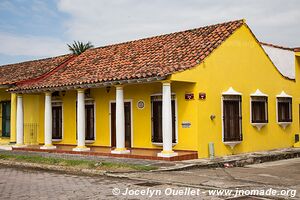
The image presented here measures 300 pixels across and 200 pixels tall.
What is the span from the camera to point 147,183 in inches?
361

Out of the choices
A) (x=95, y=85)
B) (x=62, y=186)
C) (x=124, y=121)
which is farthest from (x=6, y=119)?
(x=62, y=186)

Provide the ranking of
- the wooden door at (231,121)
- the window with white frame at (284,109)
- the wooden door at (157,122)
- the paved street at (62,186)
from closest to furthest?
the paved street at (62,186) < the wooden door at (231,121) < the wooden door at (157,122) < the window with white frame at (284,109)

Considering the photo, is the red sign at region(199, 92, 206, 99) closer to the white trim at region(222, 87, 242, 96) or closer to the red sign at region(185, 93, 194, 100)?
the red sign at region(185, 93, 194, 100)

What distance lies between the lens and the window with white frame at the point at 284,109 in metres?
16.6

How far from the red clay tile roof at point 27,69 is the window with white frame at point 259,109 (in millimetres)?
9235

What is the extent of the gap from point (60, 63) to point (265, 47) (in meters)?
9.31

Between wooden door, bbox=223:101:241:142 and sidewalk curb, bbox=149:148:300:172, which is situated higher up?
wooden door, bbox=223:101:241:142

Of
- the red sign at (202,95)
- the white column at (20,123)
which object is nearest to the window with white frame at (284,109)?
the red sign at (202,95)

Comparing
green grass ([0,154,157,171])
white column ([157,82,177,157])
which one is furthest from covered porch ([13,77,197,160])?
green grass ([0,154,157,171])

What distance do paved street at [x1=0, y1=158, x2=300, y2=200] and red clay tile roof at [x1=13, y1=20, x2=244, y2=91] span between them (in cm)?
351

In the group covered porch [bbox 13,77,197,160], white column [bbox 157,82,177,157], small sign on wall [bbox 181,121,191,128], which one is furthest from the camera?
small sign on wall [bbox 181,121,191,128]

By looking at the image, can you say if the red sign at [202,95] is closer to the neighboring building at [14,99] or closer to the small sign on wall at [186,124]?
the small sign on wall at [186,124]

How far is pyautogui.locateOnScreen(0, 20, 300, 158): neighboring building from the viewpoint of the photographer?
13.3 m

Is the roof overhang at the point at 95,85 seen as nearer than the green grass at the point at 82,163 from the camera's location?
No
